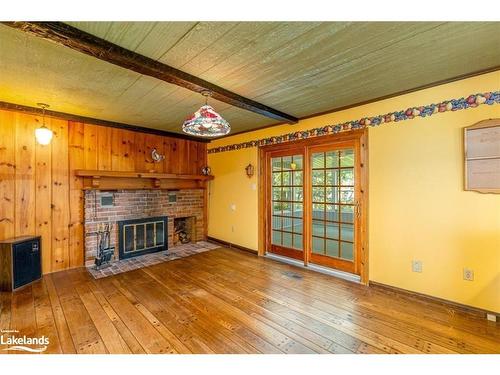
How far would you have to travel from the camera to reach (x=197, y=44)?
5.74 ft

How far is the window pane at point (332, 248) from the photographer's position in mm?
3369

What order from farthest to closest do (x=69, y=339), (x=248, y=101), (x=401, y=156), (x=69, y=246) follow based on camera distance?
1. (x=69, y=246)
2. (x=248, y=101)
3. (x=401, y=156)
4. (x=69, y=339)

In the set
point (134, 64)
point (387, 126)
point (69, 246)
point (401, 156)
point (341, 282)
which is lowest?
point (341, 282)

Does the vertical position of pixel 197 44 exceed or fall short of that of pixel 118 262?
it exceeds it

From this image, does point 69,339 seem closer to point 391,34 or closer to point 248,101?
point 248,101

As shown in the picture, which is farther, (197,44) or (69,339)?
(69,339)

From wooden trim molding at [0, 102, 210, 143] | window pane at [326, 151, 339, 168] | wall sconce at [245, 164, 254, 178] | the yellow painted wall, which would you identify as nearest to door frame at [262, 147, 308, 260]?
wall sconce at [245, 164, 254, 178]

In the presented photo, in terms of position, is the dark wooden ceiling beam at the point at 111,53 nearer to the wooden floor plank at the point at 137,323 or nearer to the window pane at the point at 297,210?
the window pane at the point at 297,210

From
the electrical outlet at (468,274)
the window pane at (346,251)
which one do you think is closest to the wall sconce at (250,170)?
the window pane at (346,251)

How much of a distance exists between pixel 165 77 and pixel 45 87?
1502 mm

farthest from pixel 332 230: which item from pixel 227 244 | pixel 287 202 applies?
pixel 227 244

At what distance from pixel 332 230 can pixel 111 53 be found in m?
3.26

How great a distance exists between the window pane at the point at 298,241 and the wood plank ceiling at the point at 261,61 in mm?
2096
